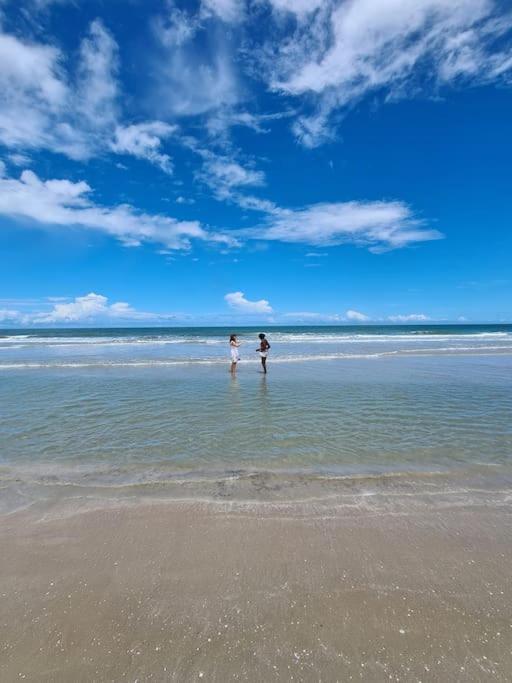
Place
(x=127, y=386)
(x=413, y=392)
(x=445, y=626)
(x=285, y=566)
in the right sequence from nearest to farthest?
(x=445, y=626) → (x=285, y=566) → (x=413, y=392) → (x=127, y=386)

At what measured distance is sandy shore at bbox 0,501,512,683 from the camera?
2488 mm

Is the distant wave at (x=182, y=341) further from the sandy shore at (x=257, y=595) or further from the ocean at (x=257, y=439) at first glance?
the sandy shore at (x=257, y=595)

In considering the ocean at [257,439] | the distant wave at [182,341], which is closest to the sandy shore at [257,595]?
the ocean at [257,439]

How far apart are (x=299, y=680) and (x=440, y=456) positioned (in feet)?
15.8

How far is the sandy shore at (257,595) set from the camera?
249 cm

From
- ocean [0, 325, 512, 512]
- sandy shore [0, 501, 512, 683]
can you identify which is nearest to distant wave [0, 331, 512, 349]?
ocean [0, 325, 512, 512]

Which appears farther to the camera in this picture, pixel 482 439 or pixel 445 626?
pixel 482 439

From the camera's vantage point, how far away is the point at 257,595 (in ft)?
10.1

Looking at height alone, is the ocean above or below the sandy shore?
above

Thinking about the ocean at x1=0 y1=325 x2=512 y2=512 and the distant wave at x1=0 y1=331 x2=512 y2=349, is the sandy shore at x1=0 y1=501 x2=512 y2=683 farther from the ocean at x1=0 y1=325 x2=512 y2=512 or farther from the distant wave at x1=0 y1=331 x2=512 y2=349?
the distant wave at x1=0 y1=331 x2=512 y2=349

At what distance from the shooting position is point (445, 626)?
275 centimetres

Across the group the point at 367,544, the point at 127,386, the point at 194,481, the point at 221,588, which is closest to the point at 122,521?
the point at 194,481

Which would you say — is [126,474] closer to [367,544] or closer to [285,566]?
[285,566]

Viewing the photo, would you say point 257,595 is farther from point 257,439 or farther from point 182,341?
point 182,341
